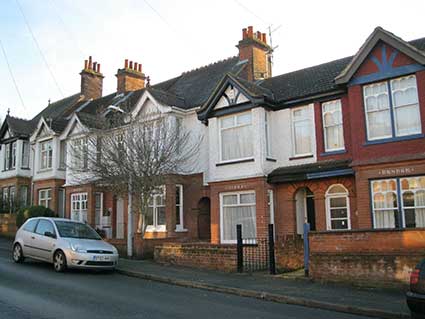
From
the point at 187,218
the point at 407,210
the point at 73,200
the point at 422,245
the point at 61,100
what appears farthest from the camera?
the point at 61,100

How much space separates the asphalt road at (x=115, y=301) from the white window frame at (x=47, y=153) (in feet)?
57.5

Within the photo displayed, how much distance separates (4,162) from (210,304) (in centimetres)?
2832

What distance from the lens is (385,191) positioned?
1574cm

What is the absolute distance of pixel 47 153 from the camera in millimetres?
30234

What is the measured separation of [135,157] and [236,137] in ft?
14.5

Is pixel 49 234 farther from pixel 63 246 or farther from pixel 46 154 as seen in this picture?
pixel 46 154

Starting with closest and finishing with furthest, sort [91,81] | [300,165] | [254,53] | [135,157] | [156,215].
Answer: [135,157] → [300,165] → [156,215] → [254,53] → [91,81]

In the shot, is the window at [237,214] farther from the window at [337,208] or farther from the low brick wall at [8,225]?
the low brick wall at [8,225]

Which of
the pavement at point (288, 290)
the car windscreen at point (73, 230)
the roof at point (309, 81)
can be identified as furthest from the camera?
the roof at point (309, 81)

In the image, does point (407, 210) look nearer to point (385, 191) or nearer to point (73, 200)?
point (385, 191)

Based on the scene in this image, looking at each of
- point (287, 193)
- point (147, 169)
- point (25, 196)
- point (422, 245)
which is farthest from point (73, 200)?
point (422, 245)

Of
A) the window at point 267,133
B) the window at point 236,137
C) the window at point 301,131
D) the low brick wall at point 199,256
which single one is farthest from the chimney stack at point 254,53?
the low brick wall at point 199,256

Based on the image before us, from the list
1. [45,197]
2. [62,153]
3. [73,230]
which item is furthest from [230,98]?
[45,197]

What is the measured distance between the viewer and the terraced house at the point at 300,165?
1505 centimetres
